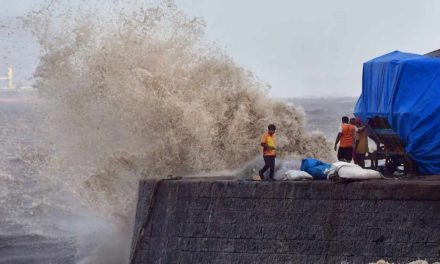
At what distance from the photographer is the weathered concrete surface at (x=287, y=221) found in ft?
28.4

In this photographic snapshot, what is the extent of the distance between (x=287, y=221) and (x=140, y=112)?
538cm

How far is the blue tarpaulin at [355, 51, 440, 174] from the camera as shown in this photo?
10.6m

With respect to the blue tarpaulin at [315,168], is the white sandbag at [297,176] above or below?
below

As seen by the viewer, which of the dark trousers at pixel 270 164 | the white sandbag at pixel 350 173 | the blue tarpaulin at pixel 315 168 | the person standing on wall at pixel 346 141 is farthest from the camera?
the person standing on wall at pixel 346 141

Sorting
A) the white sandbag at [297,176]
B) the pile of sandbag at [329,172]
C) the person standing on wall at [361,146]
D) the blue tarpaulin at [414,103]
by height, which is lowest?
the white sandbag at [297,176]

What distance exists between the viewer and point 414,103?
10.8m

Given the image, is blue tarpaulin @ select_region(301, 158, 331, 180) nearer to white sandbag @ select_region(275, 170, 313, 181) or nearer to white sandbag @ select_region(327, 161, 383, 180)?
white sandbag @ select_region(275, 170, 313, 181)

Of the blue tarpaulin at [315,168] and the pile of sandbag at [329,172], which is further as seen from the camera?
the blue tarpaulin at [315,168]

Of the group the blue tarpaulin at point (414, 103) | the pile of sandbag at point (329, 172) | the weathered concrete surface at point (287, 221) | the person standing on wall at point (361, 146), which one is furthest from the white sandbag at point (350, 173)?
the person standing on wall at point (361, 146)

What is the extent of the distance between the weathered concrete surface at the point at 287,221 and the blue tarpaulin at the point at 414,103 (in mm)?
1018

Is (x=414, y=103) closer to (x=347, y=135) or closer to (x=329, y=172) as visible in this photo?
(x=329, y=172)

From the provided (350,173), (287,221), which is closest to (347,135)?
(350,173)

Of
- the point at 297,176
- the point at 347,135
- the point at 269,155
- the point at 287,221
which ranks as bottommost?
the point at 287,221

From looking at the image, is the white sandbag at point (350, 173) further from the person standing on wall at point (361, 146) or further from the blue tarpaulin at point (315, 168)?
the person standing on wall at point (361, 146)
